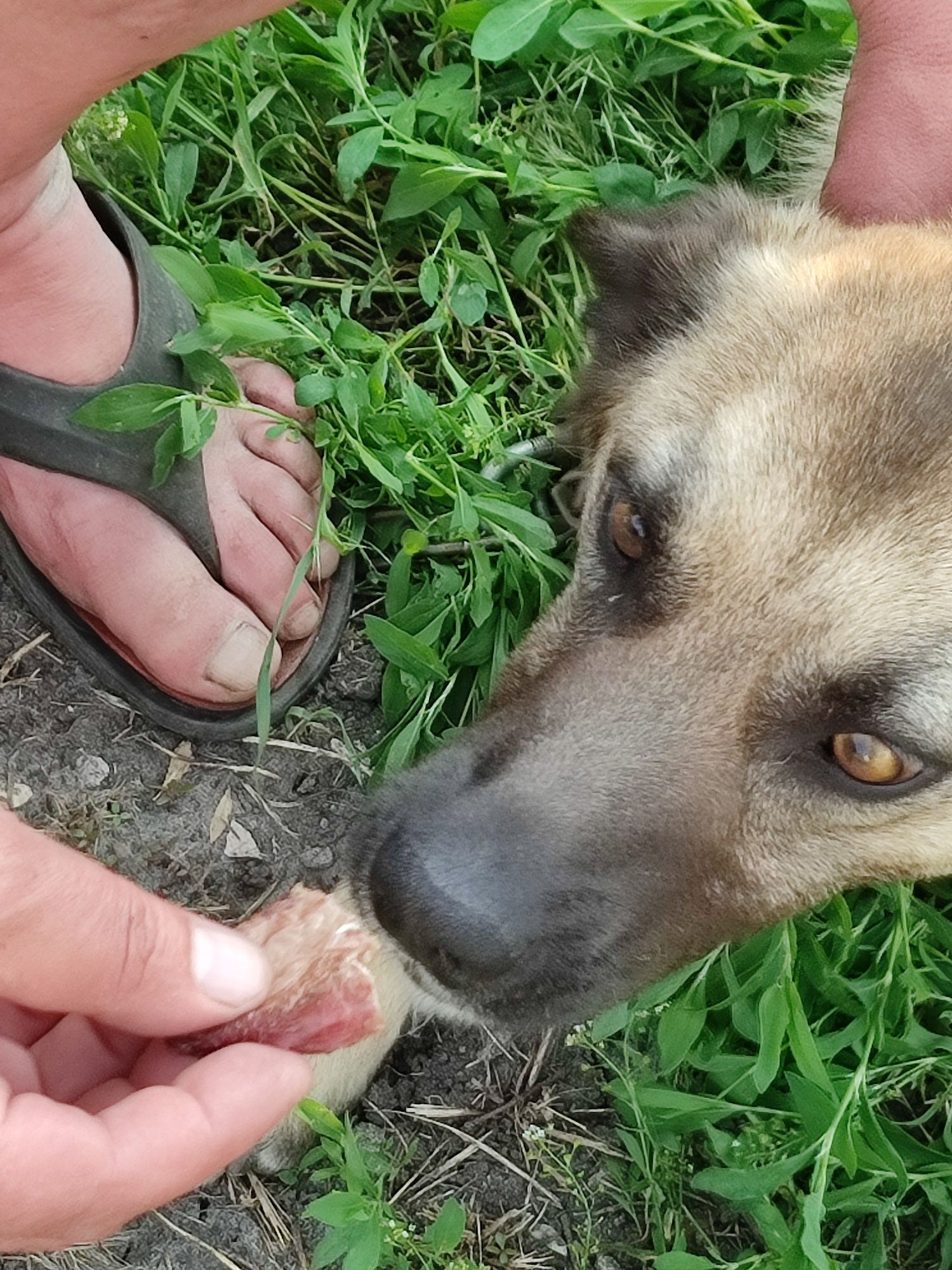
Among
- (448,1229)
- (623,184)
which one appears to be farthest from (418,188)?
(448,1229)

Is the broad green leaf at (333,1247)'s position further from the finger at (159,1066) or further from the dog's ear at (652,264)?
the dog's ear at (652,264)

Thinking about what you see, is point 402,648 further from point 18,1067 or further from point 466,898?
point 18,1067

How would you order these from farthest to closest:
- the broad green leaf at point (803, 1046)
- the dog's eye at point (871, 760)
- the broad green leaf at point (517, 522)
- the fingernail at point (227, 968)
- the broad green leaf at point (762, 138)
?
the broad green leaf at point (762, 138) < the broad green leaf at point (517, 522) < the broad green leaf at point (803, 1046) < the dog's eye at point (871, 760) < the fingernail at point (227, 968)

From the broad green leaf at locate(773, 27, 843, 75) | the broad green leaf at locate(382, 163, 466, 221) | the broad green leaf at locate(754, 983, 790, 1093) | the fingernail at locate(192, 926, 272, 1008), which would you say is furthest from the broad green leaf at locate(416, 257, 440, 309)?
the broad green leaf at locate(754, 983, 790, 1093)

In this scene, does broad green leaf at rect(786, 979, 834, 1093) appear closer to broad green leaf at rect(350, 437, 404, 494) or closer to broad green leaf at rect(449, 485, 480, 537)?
broad green leaf at rect(449, 485, 480, 537)

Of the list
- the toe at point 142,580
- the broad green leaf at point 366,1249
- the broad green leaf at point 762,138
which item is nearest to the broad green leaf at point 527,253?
the broad green leaf at point 762,138

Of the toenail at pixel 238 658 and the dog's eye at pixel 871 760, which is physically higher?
the toenail at pixel 238 658
